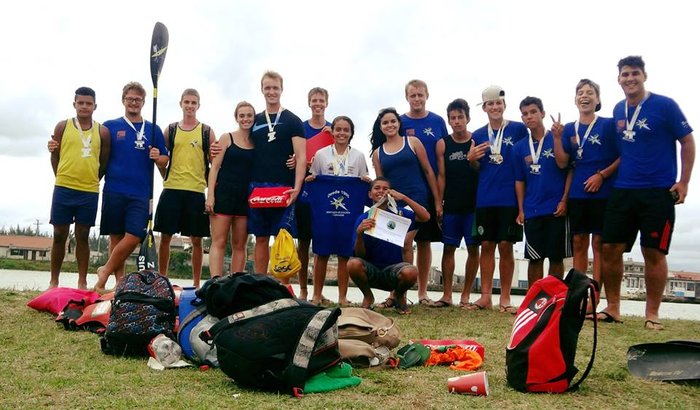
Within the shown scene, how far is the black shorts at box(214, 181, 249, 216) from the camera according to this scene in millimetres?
7012

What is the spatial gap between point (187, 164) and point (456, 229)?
137 inches

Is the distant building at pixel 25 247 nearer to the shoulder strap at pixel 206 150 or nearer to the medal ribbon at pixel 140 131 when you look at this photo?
the medal ribbon at pixel 140 131

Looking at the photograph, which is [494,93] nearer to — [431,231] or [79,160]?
[431,231]

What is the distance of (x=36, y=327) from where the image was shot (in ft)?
17.6

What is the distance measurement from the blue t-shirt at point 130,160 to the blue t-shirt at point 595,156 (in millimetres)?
5038

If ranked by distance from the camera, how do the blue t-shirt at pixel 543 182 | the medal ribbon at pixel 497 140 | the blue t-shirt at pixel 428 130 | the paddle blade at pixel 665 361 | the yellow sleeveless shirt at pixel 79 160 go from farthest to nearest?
the blue t-shirt at pixel 428 130, the yellow sleeveless shirt at pixel 79 160, the medal ribbon at pixel 497 140, the blue t-shirt at pixel 543 182, the paddle blade at pixel 665 361

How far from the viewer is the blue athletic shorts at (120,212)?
7.45 m

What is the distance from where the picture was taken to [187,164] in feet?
24.8

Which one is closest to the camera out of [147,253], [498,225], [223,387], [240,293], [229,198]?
[223,387]

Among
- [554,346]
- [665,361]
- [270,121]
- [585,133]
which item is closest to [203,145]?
[270,121]

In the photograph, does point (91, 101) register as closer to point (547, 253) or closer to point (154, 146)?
point (154, 146)

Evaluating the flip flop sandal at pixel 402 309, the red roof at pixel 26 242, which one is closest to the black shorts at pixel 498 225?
the flip flop sandal at pixel 402 309

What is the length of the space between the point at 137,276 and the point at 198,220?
115 inches

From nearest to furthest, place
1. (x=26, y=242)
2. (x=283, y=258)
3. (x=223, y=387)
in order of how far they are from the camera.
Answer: (x=223, y=387)
(x=283, y=258)
(x=26, y=242)
